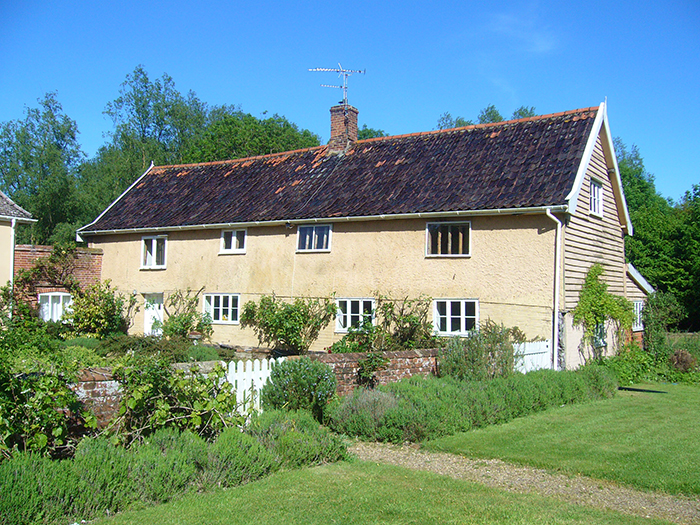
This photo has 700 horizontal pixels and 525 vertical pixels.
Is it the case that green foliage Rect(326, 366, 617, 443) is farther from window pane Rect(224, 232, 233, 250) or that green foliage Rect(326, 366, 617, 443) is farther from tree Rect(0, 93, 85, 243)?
tree Rect(0, 93, 85, 243)

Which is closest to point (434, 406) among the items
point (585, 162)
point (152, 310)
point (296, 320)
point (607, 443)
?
point (607, 443)

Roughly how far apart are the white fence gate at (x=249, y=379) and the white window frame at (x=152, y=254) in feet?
47.0

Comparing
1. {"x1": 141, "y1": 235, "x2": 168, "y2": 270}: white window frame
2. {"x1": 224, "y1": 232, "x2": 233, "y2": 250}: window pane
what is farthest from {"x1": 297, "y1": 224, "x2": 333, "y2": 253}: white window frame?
{"x1": 141, "y1": 235, "x2": 168, "y2": 270}: white window frame

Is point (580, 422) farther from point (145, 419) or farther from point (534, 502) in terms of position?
point (145, 419)

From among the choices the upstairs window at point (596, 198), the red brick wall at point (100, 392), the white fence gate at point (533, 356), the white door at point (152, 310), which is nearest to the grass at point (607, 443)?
the white fence gate at point (533, 356)

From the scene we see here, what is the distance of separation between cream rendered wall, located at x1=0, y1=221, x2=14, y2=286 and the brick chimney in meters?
11.8

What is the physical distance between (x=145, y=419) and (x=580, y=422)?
783cm

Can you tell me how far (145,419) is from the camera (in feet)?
26.6

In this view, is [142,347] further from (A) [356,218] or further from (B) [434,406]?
(B) [434,406]

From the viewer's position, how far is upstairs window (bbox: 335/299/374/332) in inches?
765

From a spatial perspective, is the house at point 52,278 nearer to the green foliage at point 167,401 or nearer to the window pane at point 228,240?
the window pane at point 228,240

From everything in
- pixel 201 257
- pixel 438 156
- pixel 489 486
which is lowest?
pixel 489 486

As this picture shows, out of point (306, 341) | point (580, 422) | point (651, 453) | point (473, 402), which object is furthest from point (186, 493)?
point (306, 341)

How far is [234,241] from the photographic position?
73.4 feet
